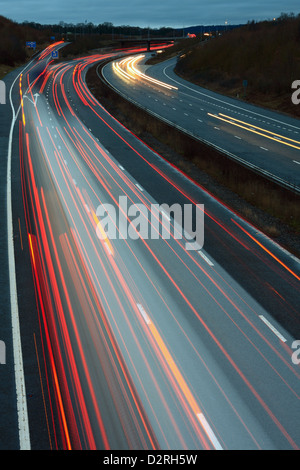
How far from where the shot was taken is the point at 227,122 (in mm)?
49062

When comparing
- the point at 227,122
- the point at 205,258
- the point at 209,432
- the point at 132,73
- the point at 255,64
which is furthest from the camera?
the point at 132,73

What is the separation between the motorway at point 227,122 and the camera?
1347 inches

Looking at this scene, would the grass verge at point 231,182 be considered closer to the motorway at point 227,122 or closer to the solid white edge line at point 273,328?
the motorway at point 227,122

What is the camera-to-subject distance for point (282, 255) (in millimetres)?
20375

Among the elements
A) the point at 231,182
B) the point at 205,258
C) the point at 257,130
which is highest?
the point at 257,130

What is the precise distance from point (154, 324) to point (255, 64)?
6830 centimetres

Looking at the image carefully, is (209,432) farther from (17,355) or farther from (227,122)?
(227,122)

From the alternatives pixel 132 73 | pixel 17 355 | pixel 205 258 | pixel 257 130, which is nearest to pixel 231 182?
pixel 205 258

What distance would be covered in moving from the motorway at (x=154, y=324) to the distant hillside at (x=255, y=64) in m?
35.8

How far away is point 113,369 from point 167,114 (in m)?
42.7

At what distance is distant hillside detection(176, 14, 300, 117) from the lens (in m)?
62.1

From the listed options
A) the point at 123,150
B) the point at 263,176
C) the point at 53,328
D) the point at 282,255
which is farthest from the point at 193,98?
the point at 53,328

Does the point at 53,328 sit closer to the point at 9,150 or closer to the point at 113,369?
the point at 113,369
